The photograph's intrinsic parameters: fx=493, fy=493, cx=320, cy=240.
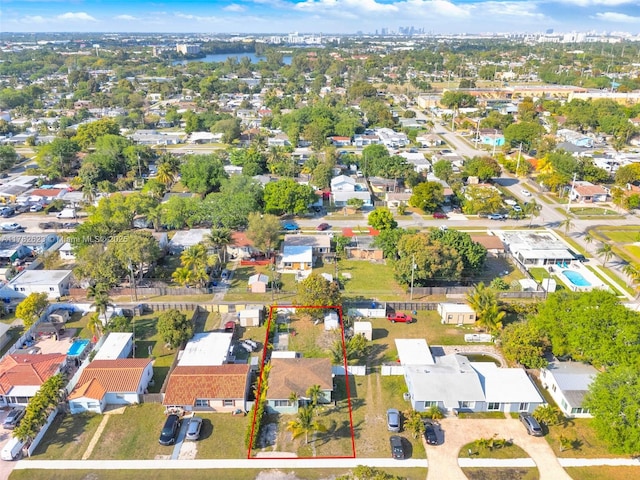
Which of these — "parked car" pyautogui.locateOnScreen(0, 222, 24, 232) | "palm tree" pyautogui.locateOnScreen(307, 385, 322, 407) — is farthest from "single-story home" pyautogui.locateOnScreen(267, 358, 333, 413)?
"parked car" pyautogui.locateOnScreen(0, 222, 24, 232)

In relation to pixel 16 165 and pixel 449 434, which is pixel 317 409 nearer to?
pixel 449 434

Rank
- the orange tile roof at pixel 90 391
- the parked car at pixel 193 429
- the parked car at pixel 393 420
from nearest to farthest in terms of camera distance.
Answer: the parked car at pixel 193 429, the parked car at pixel 393 420, the orange tile roof at pixel 90 391

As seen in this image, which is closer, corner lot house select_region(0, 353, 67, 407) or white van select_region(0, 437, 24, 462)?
white van select_region(0, 437, 24, 462)

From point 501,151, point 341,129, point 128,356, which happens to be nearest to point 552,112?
point 501,151

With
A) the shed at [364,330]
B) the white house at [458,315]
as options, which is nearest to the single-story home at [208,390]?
the shed at [364,330]

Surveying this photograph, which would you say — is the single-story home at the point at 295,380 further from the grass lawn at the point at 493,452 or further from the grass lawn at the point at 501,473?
the grass lawn at the point at 501,473

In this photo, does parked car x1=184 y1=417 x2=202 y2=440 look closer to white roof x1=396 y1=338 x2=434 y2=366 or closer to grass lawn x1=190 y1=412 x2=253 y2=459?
grass lawn x1=190 y1=412 x2=253 y2=459
